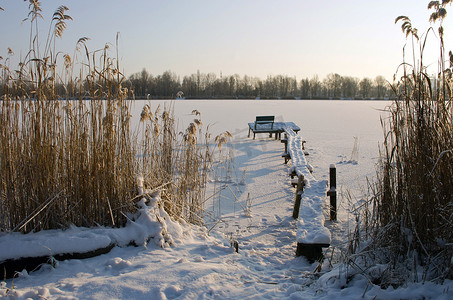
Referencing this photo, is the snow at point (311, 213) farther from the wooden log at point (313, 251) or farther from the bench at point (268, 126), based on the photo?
the bench at point (268, 126)

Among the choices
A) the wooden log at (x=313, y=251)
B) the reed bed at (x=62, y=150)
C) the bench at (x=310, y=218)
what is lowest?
the wooden log at (x=313, y=251)

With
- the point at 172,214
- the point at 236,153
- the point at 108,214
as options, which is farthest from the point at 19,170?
the point at 236,153

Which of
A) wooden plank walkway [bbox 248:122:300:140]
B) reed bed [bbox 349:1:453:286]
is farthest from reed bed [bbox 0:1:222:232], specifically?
wooden plank walkway [bbox 248:122:300:140]

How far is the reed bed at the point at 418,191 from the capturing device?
2104mm

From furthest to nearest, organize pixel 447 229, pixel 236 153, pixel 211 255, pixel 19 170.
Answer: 1. pixel 236 153
2. pixel 211 255
3. pixel 19 170
4. pixel 447 229

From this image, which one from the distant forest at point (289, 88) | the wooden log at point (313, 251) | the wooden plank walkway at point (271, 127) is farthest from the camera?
the distant forest at point (289, 88)

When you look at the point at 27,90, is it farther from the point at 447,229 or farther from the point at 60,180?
the point at 447,229

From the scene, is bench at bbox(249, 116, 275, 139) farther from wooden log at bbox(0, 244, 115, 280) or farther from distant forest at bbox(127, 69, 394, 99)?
distant forest at bbox(127, 69, 394, 99)

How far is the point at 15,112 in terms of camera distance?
277cm

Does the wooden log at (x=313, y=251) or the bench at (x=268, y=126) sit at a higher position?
the bench at (x=268, y=126)

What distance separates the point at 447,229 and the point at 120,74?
9.36ft

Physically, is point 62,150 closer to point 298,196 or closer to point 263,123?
point 298,196

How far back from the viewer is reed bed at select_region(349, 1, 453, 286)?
6.90 ft

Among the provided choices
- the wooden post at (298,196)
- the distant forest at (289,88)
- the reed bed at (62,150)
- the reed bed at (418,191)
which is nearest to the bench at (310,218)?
the wooden post at (298,196)
